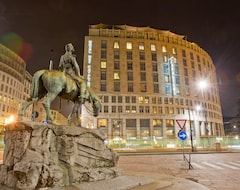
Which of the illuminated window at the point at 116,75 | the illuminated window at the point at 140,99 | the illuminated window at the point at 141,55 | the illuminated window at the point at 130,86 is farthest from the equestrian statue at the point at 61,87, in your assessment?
the illuminated window at the point at 141,55

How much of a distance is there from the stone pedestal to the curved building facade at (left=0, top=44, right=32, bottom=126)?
63.0 meters

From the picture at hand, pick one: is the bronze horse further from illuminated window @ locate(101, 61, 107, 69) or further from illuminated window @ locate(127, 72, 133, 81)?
illuminated window @ locate(127, 72, 133, 81)

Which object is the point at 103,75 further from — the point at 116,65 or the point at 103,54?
the point at 103,54

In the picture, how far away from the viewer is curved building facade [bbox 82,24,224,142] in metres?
57.9

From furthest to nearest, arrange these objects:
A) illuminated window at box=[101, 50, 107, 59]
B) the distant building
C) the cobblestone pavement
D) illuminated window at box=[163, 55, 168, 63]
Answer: the distant building → illuminated window at box=[163, 55, 168, 63] → illuminated window at box=[101, 50, 107, 59] → the cobblestone pavement

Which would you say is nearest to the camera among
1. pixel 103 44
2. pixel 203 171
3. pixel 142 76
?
pixel 203 171

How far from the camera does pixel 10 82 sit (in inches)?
2675

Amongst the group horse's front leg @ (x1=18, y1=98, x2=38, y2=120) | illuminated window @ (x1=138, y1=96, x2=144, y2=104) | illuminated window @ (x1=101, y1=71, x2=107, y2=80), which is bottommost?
horse's front leg @ (x1=18, y1=98, x2=38, y2=120)

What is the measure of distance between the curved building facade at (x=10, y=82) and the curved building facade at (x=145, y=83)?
30937mm

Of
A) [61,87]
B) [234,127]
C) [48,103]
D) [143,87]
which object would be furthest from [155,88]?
[234,127]

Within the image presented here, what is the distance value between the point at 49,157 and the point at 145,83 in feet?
194

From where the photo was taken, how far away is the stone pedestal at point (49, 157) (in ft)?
15.8

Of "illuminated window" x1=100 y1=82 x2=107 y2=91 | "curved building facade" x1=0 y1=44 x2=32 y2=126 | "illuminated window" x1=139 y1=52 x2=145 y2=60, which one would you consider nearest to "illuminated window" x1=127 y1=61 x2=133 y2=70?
"illuminated window" x1=139 y1=52 x2=145 y2=60

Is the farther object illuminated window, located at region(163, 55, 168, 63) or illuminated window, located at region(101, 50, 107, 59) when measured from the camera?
illuminated window, located at region(163, 55, 168, 63)
